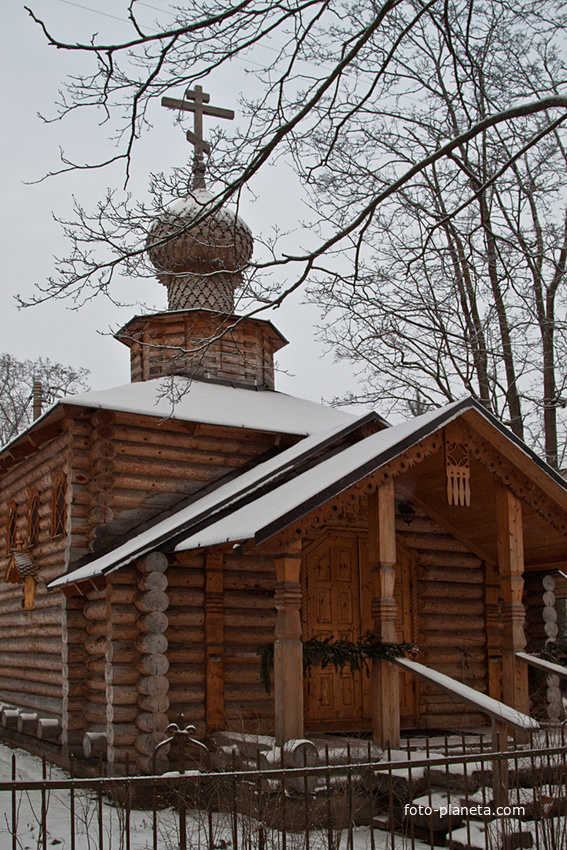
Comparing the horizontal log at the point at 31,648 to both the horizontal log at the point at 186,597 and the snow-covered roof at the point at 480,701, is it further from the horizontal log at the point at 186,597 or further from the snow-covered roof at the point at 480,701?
the snow-covered roof at the point at 480,701

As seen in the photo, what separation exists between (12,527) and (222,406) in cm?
473

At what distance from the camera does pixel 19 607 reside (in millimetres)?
14727

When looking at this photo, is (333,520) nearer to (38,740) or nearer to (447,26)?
(38,740)

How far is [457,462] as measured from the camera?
10.2 m

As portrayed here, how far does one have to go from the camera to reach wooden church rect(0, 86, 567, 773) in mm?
9453

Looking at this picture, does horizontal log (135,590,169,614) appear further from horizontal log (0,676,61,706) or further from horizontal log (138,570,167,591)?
horizontal log (0,676,61,706)

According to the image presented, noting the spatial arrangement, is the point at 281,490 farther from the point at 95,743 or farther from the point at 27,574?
the point at 27,574

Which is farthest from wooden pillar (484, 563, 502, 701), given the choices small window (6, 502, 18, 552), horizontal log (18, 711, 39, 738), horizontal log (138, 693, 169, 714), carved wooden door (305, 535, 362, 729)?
small window (6, 502, 18, 552)

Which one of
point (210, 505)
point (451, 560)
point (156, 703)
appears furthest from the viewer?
point (451, 560)

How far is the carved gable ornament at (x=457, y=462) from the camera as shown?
10133 mm

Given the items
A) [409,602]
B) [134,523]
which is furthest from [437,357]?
[134,523]

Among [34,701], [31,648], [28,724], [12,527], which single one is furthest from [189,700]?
[12,527]

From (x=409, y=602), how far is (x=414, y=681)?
107 cm

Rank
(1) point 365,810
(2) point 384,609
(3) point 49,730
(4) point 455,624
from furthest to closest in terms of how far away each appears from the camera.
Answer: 1. (4) point 455,624
2. (3) point 49,730
3. (2) point 384,609
4. (1) point 365,810
